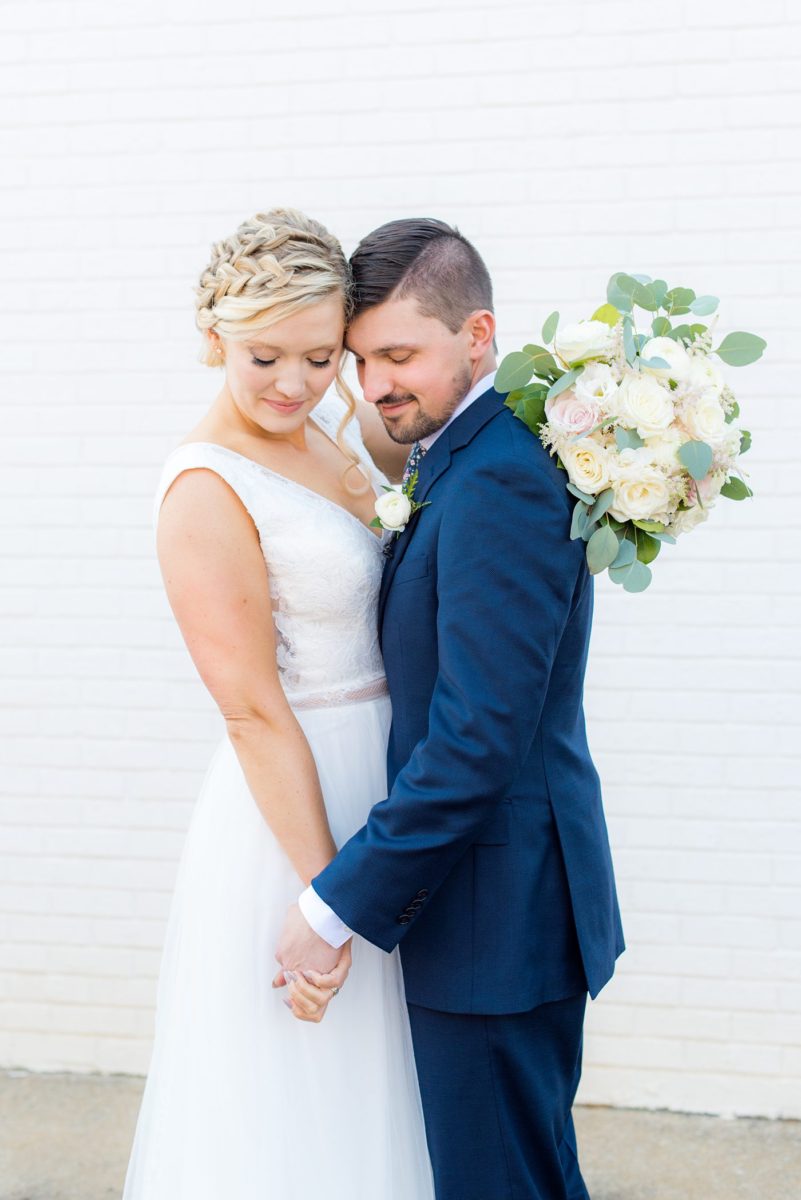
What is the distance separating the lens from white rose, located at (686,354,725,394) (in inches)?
80.0

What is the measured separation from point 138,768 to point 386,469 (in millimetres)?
1544

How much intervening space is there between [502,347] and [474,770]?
73.7 inches

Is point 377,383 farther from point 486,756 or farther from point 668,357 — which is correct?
point 486,756

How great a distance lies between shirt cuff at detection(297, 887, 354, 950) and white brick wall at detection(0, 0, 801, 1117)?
166cm

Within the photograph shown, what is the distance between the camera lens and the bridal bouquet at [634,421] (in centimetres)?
Result: 200

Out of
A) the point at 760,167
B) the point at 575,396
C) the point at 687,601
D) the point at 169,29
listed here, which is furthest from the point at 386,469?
the point at 169,29

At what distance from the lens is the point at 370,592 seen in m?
2.41

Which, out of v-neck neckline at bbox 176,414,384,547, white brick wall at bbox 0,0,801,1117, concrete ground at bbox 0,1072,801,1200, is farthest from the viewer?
white brick wall at bbox 0,0,801,1117

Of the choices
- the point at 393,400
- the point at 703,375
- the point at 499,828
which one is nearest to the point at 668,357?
the point at 703,375

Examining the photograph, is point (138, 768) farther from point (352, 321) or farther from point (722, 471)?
point (722, 471)

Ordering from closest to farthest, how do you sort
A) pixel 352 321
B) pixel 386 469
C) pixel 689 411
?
pixel 689 411 < pixel 352 321 < pixel 386 469

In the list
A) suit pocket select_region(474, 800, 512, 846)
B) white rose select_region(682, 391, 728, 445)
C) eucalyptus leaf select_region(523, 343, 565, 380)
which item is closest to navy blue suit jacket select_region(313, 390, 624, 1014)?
suit pocket select_region(474, 800, 512, 846)

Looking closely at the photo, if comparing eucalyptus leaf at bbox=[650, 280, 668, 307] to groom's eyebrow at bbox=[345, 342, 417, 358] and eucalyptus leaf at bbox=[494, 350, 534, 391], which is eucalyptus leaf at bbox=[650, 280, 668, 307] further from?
groom's eyebrow at bbox=[345, 342, 417, 358]

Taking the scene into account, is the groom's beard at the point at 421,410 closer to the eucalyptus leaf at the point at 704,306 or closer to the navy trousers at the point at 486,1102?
the eucalyptus leaf at the point at 704,306
